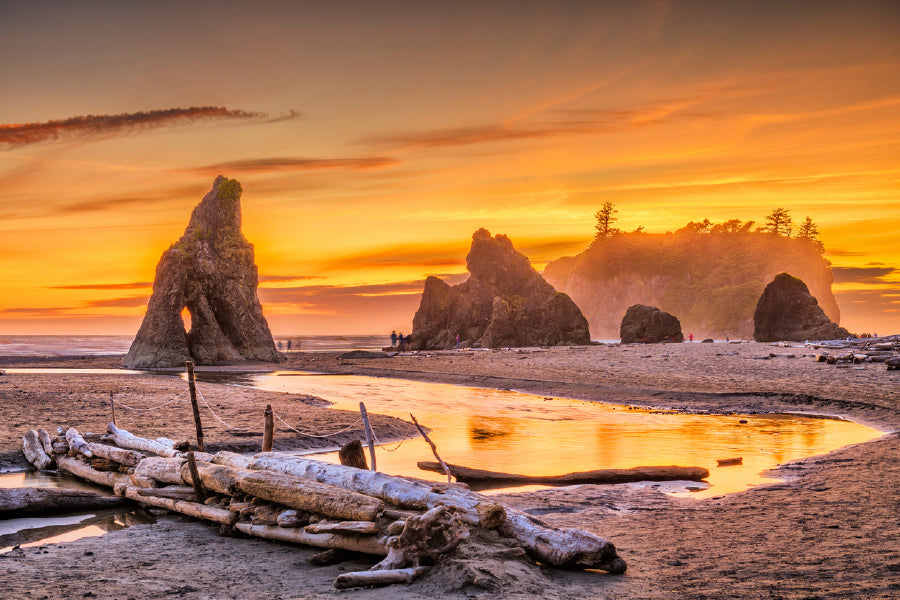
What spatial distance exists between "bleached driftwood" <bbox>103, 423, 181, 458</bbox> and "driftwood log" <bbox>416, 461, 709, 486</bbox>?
17.2 ft

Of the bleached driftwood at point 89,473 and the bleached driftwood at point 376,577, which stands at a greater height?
the bleached driftwood at point 376,577

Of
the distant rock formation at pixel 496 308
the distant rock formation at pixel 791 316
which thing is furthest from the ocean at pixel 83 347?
the distant rock formation at pixel 791 316

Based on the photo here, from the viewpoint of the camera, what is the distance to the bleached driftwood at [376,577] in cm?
650

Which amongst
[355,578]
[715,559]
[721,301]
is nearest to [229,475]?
[355,578]

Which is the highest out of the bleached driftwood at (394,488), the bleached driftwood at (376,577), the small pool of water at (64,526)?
the bleached driftwood at (394,488)

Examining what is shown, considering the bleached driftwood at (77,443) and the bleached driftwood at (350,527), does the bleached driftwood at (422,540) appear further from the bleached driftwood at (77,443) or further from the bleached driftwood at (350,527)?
the bleached driftwood at (77,443)

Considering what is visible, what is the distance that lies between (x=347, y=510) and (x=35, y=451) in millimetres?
9527

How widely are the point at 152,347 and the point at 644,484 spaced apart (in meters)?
41.0

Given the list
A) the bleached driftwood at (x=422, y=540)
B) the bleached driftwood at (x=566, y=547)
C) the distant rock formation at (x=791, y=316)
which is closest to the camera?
the bleached driftwood at (x=422, y=540)

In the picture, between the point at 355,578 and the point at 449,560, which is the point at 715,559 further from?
the point at 355,578

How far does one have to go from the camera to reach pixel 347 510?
7941 millimetres

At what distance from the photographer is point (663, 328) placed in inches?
2461

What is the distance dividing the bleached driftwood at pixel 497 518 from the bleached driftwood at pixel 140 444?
14.5 ft

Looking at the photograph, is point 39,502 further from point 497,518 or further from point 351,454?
point 497,518
